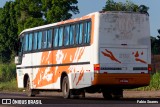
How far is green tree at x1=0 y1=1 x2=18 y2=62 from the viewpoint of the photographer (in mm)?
86750

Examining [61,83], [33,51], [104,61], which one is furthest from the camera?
[33,51]

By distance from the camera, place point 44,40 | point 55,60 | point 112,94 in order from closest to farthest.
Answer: point 112,94 → point 55,60 → point 44,40

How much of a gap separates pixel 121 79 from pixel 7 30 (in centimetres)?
6460

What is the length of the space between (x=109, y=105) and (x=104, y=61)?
2.76 meters

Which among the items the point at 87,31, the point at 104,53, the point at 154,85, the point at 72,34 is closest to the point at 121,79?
the point at 104,53

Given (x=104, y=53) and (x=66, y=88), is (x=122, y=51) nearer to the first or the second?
(x=104, y=53)

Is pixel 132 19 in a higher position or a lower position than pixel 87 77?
higher

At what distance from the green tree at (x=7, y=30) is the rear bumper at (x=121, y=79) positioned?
60349mm

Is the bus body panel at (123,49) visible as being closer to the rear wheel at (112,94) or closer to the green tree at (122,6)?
the rear wheel at (112,94)

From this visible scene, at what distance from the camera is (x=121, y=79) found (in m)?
25.5

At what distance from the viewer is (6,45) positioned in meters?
89.8

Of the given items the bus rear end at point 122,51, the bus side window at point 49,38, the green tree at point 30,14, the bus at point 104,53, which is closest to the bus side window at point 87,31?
the bus at point 104,53

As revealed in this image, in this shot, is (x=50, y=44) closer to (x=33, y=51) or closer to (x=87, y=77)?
(x=33, y=51)

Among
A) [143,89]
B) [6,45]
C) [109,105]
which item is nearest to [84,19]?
[109,105]
